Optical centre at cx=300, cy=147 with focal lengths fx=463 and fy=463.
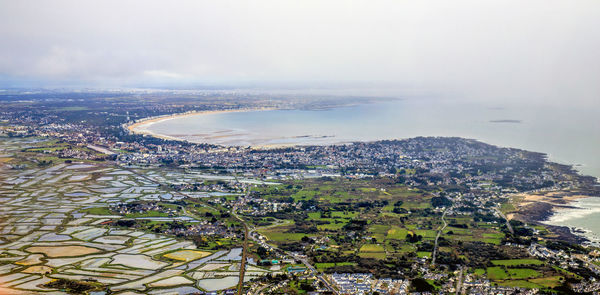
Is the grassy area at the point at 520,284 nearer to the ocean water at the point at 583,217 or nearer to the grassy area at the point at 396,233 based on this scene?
the grassy area at the point at 396,233

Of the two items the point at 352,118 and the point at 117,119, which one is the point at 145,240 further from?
the point at 352,118

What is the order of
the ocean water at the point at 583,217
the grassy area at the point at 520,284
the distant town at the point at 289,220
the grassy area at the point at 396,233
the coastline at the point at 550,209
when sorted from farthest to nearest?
the ocean water at the point at 583,217 → the grassy area at the point at 396,233 → the coastline at the point at 550,209 → the distant town at the point at 289,220 → the grassy area at the point at 520,284

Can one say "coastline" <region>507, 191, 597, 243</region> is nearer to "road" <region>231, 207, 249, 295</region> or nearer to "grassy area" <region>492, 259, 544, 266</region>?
"grassy area" <region>492, 259, 544, 266</region>

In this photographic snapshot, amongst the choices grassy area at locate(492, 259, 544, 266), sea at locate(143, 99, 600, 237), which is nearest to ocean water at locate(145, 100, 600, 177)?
sea at locate(143, 99, 600, 237)

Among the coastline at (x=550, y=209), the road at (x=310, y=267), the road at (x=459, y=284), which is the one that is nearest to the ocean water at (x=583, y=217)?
the coastline at (x=550, y=209)

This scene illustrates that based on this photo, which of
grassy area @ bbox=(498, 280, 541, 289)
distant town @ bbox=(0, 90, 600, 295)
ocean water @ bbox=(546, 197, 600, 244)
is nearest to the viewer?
grassy area @ bbox=(498, 280, 541, 289)

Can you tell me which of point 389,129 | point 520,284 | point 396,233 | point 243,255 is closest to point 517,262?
point 520,284

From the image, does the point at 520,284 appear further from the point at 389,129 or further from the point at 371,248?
the point at 389,129

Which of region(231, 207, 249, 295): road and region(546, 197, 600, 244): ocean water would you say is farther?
region(546, 197, 600, 244): ocean water
